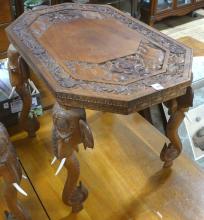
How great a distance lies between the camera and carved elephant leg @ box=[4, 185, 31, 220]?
823mm

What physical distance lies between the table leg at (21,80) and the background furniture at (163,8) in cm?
167

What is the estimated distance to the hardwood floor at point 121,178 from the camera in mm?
1073

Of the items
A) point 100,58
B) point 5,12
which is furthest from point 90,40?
A: point 5,12

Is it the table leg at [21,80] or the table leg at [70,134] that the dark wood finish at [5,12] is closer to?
the table leg at [21,80]

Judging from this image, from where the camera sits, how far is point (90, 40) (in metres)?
1.07

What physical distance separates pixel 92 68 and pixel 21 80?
0.38 metres

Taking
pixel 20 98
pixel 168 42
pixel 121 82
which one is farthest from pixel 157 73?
pixel 20 98

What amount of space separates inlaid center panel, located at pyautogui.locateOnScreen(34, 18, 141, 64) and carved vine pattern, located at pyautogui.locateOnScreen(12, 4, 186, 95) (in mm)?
36

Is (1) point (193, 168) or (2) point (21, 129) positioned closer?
(1) point (193, 168)

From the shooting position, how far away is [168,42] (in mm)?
1078

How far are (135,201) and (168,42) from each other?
0.56m

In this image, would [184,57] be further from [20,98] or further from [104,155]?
[20,98]

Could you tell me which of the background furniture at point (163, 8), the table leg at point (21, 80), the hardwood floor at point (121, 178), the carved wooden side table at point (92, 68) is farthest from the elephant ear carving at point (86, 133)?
the background furniture at point (163, 8)

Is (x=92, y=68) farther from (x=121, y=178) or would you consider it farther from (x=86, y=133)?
(x=121, y=178)
